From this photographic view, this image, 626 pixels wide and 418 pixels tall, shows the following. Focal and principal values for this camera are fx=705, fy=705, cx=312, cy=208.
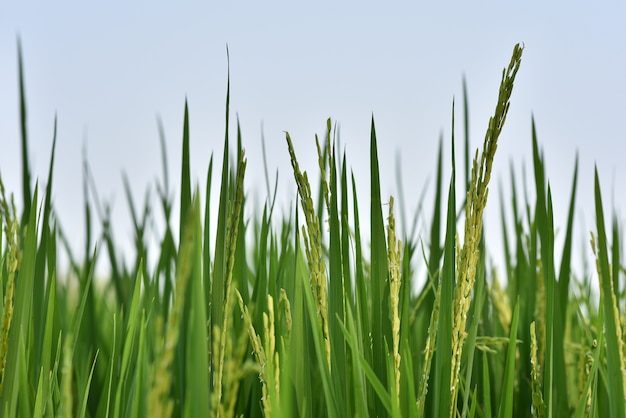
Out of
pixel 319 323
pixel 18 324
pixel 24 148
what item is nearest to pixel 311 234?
pixel 319 323

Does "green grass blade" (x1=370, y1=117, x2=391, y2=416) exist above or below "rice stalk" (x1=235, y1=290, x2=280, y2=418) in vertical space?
above

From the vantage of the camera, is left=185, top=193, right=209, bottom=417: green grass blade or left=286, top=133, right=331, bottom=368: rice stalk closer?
left=185, top=193, right=209, bottom=417: green grass blade

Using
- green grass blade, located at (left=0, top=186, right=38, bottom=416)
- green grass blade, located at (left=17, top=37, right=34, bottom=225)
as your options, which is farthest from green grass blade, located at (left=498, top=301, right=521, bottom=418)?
green grass blade, located at (left=17, top=37, right=34, bottom=225)

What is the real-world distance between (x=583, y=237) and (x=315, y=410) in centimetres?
142

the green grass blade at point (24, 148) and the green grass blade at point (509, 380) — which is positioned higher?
the green grass blade at point (24, 148)

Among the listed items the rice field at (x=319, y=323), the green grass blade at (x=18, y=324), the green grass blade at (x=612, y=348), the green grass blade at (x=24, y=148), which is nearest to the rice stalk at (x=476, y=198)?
the rice field at (x=319, y=323)

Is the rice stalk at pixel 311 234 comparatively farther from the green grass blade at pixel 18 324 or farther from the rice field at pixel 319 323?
the green grass blade at pixel 18 324

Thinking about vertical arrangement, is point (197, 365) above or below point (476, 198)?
below

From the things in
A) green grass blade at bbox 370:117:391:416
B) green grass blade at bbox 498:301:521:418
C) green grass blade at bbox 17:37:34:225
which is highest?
green grass blade at bbox 17:37:34:225

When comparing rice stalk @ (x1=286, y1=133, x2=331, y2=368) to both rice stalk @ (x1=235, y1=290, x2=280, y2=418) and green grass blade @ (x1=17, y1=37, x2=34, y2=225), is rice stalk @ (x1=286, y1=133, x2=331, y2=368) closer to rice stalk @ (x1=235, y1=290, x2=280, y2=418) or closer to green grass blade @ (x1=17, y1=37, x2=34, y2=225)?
rice stalk @ (x1=235, y1=290, x2=280, y2=418)

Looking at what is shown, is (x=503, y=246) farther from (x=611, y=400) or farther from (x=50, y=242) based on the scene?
(x=50, y=242)

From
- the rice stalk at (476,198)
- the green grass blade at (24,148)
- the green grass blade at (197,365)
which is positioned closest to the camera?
the green grass blade at (197,365)

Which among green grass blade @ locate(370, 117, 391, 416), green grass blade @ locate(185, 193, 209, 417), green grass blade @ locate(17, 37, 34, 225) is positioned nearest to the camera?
green grass blade @ locate(185, 193, 209, 417)

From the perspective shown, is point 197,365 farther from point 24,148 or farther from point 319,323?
point 24,148
